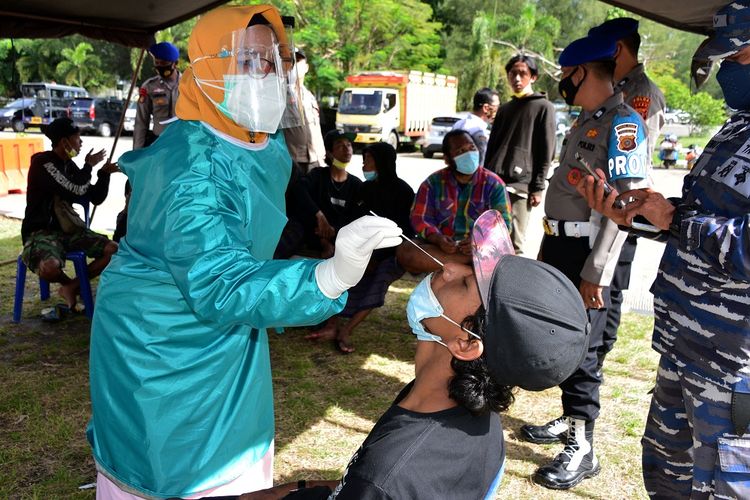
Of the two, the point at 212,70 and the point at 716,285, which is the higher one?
the point at 212,70

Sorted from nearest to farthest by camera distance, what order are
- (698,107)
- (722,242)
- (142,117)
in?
1. (722,242)
2. (142,117)
3. (698,107)

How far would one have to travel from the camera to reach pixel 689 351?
1.99 m

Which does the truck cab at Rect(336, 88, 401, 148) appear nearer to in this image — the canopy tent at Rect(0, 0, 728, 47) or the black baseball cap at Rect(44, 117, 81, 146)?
the canopy tent at Rect(0, 0, 728, 47)

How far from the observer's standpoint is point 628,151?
8.47 ft

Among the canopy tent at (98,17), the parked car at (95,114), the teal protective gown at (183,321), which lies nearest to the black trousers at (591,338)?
the teal protective gown at (183,321)

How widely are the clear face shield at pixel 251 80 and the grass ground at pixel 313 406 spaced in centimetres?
196

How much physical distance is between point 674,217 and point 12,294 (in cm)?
553

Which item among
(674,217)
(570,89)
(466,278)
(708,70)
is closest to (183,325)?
(466,278)

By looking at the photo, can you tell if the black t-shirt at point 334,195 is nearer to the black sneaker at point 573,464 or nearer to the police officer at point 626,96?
the police officer at point 626,96

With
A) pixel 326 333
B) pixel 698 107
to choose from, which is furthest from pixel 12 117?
pixel 698 107

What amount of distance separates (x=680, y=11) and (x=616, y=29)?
2.96 feet

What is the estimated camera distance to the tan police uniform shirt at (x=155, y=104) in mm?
6250

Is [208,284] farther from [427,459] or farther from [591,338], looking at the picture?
[591,338]

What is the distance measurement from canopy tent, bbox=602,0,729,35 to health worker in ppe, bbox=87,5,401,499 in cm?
267
